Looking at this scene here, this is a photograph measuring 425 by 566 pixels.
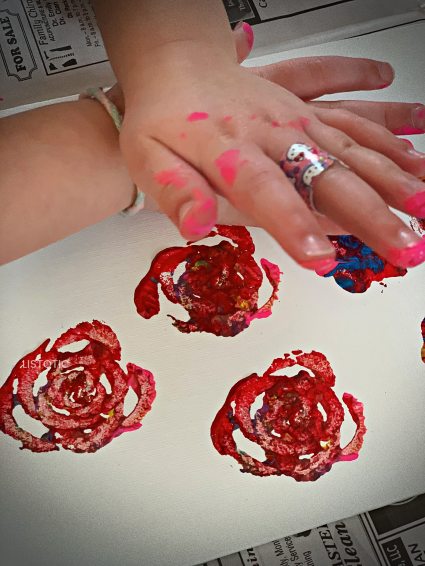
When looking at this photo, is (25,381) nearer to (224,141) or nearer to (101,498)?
(101,498)

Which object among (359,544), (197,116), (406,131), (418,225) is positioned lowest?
(359,544)

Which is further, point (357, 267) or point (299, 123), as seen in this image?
point (357, 267)

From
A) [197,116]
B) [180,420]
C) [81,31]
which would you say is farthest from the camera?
[81,31]

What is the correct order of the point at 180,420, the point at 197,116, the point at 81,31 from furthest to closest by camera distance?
the point at 81,31 → the point at 180,420 → the point at 197,116

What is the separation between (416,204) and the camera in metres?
0.51

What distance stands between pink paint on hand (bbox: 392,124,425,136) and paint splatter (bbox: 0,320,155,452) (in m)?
0.37

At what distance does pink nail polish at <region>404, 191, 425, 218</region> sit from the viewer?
1.67 ft

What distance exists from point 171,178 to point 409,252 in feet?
0.61

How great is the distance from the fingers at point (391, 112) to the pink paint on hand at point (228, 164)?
240 mm

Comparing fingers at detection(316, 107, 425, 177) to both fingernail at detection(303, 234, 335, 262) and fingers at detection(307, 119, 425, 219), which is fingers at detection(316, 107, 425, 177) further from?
fingernail at detection(303, 234, 335, 262)

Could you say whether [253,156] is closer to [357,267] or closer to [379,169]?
[379,169]

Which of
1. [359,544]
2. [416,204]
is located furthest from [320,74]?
[359,544]

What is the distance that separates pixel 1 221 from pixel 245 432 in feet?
1.04

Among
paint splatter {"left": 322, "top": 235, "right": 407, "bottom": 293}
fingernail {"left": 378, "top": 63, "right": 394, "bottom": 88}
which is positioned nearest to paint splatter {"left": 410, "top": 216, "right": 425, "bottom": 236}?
paint splatter {"left": 322, "top": 235, "right": 407, "bottom": 293}
